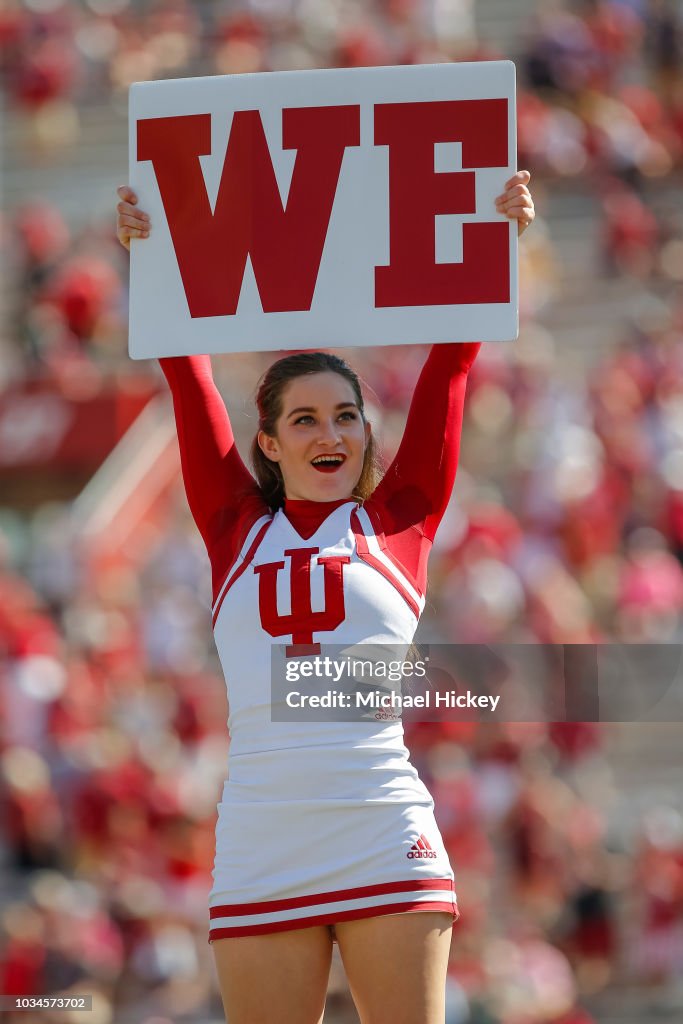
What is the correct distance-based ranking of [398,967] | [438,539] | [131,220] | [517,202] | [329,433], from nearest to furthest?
[398,967], [329,433], [517,202], [131,220], [438,539]

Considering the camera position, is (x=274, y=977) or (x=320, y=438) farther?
(x=320, y=438)

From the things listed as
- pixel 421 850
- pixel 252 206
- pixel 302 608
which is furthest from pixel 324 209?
pixel 421 850

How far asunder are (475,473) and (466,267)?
5.80 meters

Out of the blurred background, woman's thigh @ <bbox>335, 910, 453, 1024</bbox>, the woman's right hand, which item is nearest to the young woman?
woman's thigh @ <bbox>335, 910, 453, 1024</bbox>

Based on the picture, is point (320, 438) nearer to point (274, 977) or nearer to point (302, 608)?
point (302, 608)

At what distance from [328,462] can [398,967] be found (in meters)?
0.84

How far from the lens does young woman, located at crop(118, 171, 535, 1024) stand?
262 cm

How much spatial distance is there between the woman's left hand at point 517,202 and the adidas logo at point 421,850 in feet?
3.56

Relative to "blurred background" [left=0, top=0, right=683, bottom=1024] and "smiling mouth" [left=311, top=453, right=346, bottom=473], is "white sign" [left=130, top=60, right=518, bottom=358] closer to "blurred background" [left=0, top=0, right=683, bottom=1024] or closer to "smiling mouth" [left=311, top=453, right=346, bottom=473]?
"smiling mouth" [left=311, top=453, right=346, bottom=473]

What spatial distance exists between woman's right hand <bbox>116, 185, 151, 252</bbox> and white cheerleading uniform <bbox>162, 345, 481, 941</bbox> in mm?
552

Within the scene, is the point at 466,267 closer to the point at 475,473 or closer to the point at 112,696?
the point at 112,696

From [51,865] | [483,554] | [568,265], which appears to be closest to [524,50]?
[568,265]

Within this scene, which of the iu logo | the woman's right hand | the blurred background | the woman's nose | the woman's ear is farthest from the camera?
the blurred background

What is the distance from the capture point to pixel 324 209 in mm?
3100
